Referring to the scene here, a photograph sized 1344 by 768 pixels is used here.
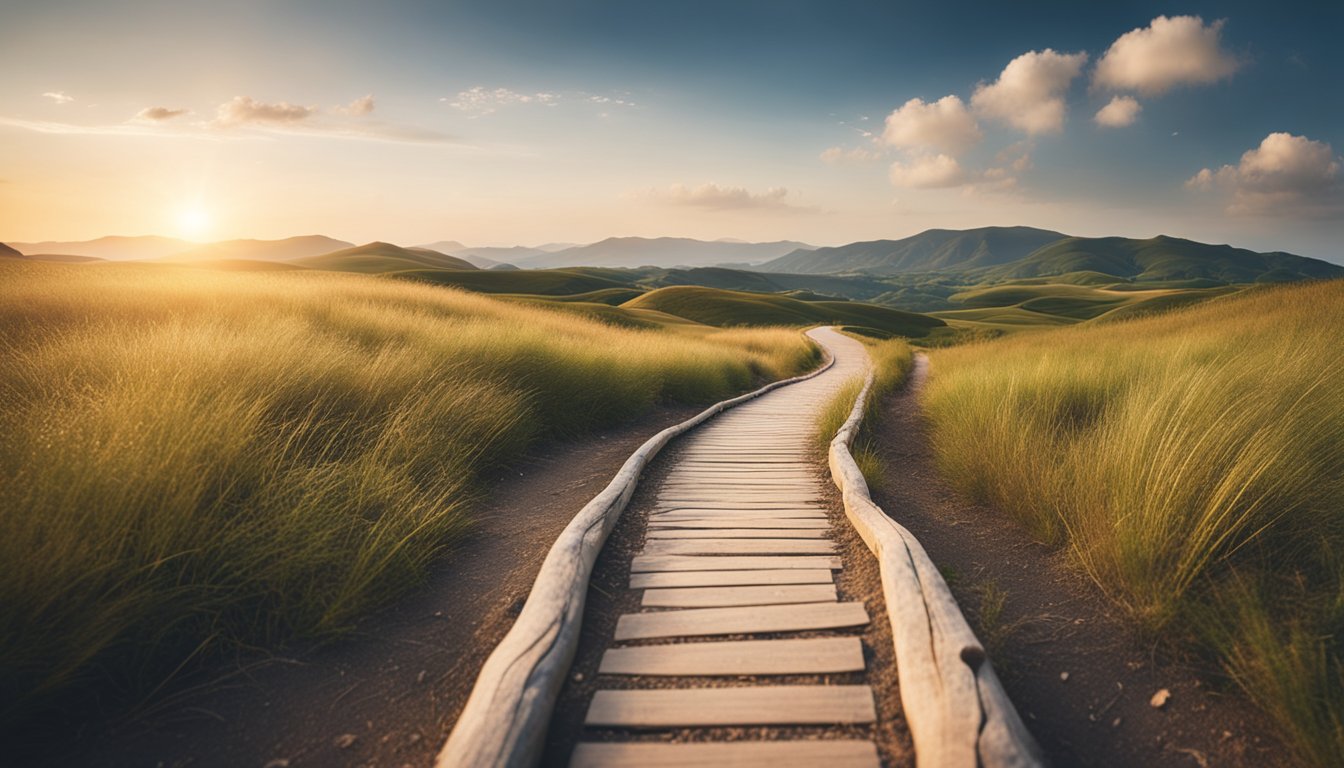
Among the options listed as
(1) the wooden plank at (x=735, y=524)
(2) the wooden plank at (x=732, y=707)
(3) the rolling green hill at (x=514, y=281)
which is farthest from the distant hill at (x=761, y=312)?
(2) the wooden plank at (x=732, y=707)

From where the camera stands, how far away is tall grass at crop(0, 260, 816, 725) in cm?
262

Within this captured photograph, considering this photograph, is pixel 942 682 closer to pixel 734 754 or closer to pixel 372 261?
pixel 734 754

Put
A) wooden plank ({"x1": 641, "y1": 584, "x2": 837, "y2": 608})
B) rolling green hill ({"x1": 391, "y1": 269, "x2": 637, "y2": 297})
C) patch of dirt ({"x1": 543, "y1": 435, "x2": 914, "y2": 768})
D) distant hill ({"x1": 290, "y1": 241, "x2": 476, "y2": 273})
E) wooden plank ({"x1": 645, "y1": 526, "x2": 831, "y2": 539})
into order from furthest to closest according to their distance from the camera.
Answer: distant hill ({"x1": 290, "y1": 241, "x2": 476, "y2": 273}), rolling green hill ({"x1": 391, "y1": 269, "x2": 637, "y2": 297}), wooden plank ({"x1": 645, "y1": 526, "x2": 831, "y2": 539}), wooden plank ({"x1": 641, "y1": 584, "x2": 837, "y2": 608}), patch of dirt ({"x1": 543, "y1": 435, "x2": 914, "y2": 768})

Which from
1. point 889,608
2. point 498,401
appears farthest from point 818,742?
point 498,401

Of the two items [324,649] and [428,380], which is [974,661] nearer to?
[324,649]

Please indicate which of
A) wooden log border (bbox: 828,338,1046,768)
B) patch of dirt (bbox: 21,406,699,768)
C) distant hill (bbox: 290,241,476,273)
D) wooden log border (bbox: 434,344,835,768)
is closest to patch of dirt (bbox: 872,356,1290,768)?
wooden log border (bbox: 828,338,1046,768)

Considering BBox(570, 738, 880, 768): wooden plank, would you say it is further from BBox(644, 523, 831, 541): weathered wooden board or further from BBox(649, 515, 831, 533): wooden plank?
BBox(649, 515, 831, 533): wooden plank

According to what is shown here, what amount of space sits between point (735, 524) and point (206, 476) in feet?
12.2

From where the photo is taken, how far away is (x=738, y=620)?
3.22 metres

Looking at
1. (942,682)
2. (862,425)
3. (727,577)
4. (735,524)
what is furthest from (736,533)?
(862,425)

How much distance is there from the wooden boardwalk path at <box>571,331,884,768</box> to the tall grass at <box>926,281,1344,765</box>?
5.53 feet

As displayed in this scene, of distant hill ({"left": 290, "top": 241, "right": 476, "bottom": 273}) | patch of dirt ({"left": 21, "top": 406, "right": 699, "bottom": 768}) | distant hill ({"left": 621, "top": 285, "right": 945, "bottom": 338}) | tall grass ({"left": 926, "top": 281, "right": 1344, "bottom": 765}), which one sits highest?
distant hill ({"left": 290, "top": 241, "right": 476, "bottom": 273})

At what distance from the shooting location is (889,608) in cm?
308

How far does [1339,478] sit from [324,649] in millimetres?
6426
